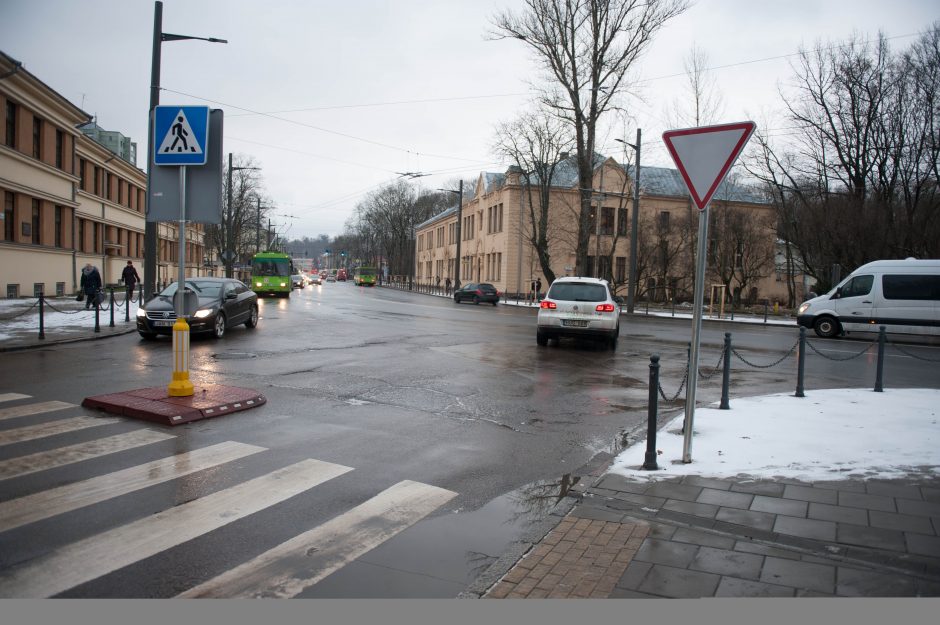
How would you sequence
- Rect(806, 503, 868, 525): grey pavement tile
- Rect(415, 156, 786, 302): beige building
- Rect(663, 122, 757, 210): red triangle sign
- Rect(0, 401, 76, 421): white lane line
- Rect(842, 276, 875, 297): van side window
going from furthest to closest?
Rect(415, 156, 786, 302): beige building < Rect(842, 276, 875, 297): van side window < Rect(0, 401, 76, 421): white lane line < Rect(663, 122, 757, 210): red triangle sign < Rect(806, 503, 868, 525): grey pavement tile

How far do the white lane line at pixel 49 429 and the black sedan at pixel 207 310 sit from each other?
6.79 m

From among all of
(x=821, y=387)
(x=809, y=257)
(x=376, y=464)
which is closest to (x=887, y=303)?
(x=821, y=387)

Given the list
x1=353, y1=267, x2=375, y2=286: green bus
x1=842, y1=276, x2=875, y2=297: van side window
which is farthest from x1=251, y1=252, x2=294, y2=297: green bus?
x1=353, y1=267, x2=375, y2=286: green bus

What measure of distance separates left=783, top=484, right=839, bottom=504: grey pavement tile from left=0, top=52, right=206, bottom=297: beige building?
95.4ft

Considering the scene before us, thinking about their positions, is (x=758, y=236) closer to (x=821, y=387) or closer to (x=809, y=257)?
(x=809, y=257)

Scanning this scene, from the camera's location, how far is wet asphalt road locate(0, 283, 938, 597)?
3910mm

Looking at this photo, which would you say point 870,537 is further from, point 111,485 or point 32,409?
point 32,409

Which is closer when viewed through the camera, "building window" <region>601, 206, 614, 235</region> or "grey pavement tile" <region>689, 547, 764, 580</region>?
"grey pavement tile" <region>689, 547, 764, 580</region>

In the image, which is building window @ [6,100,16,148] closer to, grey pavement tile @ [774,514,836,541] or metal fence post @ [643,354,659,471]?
metal fence post @ [643,354,659,471]

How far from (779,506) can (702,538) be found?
39.3 inches

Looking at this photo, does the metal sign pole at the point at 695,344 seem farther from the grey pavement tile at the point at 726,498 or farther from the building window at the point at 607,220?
the building window at the point at 607,220

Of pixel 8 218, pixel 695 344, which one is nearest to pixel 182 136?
pixel 695 344

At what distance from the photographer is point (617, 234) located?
146ft

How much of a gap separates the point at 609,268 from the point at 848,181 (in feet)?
52.9
